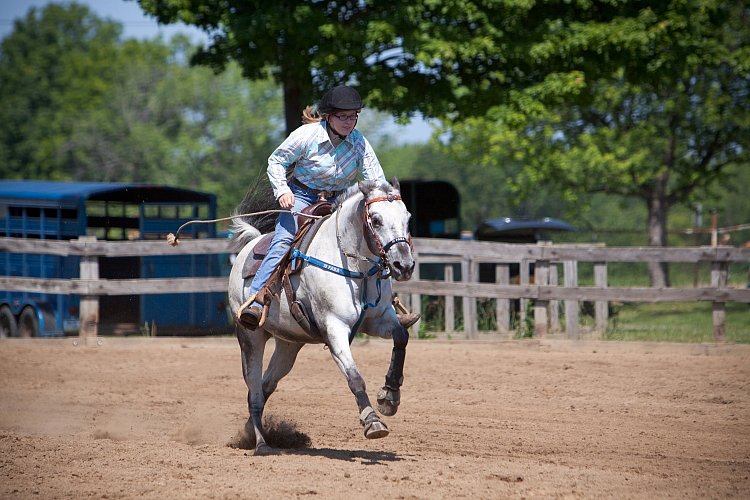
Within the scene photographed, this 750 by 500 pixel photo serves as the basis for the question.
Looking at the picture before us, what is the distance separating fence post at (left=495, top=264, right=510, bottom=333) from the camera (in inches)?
592

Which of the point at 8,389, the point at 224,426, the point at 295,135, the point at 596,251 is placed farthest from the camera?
the point at 596,251

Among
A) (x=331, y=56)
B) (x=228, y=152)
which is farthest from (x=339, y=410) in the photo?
(x=228, y=152)

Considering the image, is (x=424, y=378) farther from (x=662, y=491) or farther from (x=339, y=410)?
(x=662, y=491)

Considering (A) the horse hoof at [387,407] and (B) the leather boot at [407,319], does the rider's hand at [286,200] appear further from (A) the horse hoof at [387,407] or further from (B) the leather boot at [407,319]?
(A) the horse hoof at [387,407]

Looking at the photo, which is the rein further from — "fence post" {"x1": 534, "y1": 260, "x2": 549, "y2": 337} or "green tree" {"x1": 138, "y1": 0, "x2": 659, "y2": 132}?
"green tree" {"x1": 138, "y1": 0, "x2": 659, "y2": 132}

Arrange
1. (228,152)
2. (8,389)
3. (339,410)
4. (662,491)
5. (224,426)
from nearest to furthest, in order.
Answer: (662,491) → (224,426) → (339,410) → (8,389) → (228,152)

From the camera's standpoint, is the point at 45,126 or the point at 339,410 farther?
the point at 45,126

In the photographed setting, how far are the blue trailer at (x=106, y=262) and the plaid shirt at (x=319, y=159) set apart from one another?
913cm

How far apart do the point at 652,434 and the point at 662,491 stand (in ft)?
6.90

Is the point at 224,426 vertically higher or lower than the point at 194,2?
lower

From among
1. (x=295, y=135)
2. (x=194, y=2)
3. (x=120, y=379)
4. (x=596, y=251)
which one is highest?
(x=194, y=2)

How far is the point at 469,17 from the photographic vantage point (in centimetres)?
1728

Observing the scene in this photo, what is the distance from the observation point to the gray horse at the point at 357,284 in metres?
6.47

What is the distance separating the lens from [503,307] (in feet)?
49.8
